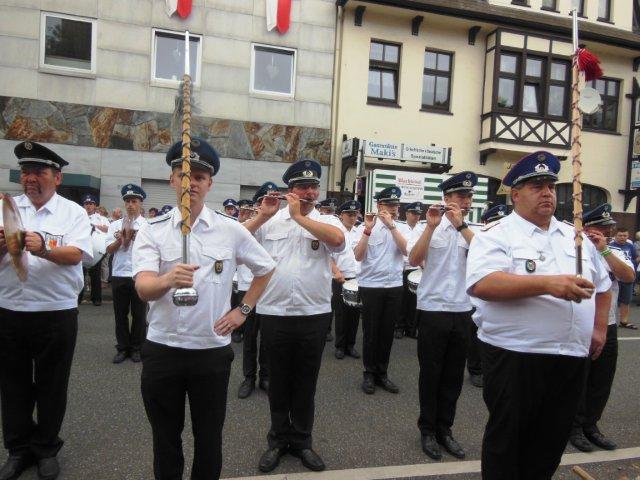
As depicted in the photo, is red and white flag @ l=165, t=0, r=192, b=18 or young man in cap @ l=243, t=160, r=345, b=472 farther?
red and white flag @ l=165, t=0, r=192, b=18

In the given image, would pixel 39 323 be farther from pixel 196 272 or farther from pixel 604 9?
pixel 604 9

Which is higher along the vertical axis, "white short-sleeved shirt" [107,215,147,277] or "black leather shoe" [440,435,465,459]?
"white short-sleeved shirt" [107,215,147,277]

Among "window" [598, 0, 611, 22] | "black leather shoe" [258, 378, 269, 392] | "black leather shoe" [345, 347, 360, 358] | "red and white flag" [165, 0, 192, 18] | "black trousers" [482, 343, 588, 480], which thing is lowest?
"black leather shoe" [345, 347, 360, 358]

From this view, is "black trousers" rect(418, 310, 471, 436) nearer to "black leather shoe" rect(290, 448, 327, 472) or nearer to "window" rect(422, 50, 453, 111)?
"black leather shoe" rect(290, 448, 327, 472)

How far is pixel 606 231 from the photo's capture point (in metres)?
4.44

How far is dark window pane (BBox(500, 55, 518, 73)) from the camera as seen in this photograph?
16094 millimetres

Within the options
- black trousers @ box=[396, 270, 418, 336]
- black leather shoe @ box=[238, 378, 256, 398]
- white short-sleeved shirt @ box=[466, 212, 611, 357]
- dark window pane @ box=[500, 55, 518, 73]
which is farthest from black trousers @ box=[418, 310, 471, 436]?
dark window pane @ box=[500, 55, 518, 73]

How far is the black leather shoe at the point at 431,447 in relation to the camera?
3.80 metres

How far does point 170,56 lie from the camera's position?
545 inches

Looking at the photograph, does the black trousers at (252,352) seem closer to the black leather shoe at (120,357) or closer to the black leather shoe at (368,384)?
the black leather shoe at (368,384)

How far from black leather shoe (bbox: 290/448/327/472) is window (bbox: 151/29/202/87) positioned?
40.2 feet

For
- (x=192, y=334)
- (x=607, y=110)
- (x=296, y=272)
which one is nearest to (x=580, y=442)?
(x=296, y=272)

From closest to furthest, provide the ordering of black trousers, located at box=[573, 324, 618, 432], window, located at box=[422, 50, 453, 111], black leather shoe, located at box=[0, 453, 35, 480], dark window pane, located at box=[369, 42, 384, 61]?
black leather shoe, located at box=[0, 453, 35, 480] → black trousers, located at box=[573, 324, 618, 432] → dark window pane, located at box=[369, 42, 384, 61] → window, located at box=[422, 50, 453, 111]

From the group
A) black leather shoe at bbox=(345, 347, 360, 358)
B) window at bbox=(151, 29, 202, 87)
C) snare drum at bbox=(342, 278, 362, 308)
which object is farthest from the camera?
window at bbox=(151, 29, 202, 87)
